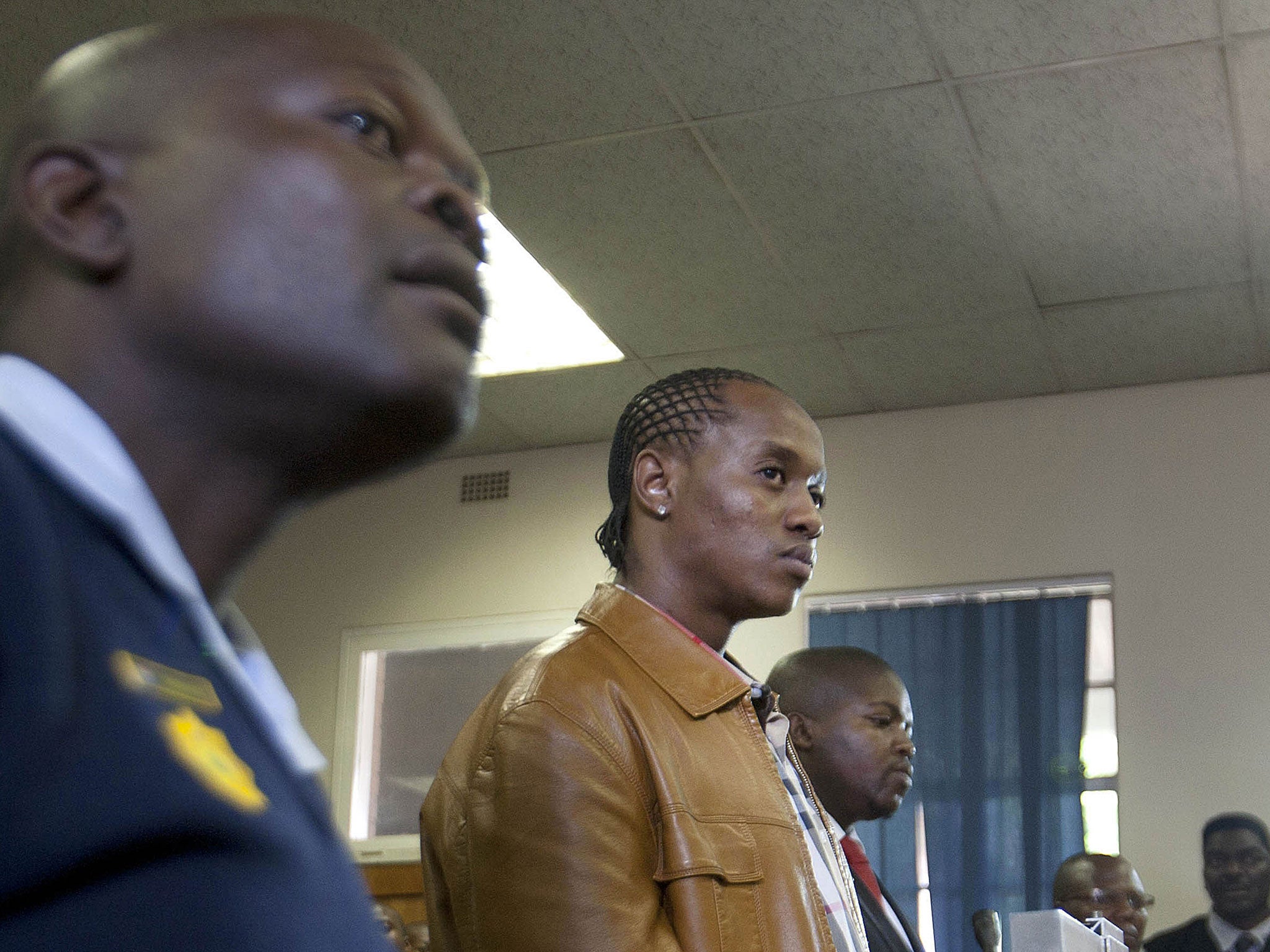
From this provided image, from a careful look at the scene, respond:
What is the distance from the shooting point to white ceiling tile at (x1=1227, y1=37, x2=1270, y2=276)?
12.4 ft

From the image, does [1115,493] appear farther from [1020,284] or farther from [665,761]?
[665,761]

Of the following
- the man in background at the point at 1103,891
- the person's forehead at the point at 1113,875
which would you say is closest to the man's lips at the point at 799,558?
the man in background at the point at 1103,891

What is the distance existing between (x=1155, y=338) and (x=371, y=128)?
5.07 meters

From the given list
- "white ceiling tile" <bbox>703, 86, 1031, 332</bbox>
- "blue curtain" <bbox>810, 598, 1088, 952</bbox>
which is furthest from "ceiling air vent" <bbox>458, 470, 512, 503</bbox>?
"white ceiling tile" <bbox>703, 86, 1031, 332</bbox>

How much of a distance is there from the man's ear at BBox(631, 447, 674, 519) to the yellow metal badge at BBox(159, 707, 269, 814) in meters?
1.34

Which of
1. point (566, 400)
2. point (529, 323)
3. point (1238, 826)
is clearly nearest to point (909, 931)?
point (1238, 826)

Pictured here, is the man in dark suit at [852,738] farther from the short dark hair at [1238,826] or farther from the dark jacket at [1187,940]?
the short dark hair at [1238,826]

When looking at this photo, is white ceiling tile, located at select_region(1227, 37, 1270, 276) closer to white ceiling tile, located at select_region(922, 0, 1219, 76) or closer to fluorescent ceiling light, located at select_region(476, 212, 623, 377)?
white ceiling tile, located at select_region(922, 0, 1219, 76)

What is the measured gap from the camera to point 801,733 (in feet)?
9.91

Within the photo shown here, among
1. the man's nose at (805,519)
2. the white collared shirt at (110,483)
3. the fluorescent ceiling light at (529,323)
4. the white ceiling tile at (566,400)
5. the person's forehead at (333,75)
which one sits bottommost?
the white collared shirt at (110,483)

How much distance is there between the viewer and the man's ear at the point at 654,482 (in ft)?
5.91

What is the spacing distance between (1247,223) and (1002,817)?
2220 mm

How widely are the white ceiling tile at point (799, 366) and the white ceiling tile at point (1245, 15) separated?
1.95 metres

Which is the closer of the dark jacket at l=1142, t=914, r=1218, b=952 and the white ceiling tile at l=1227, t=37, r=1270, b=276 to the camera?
the white ceiling tile at l=1227, t=37, r=1270, b=276
